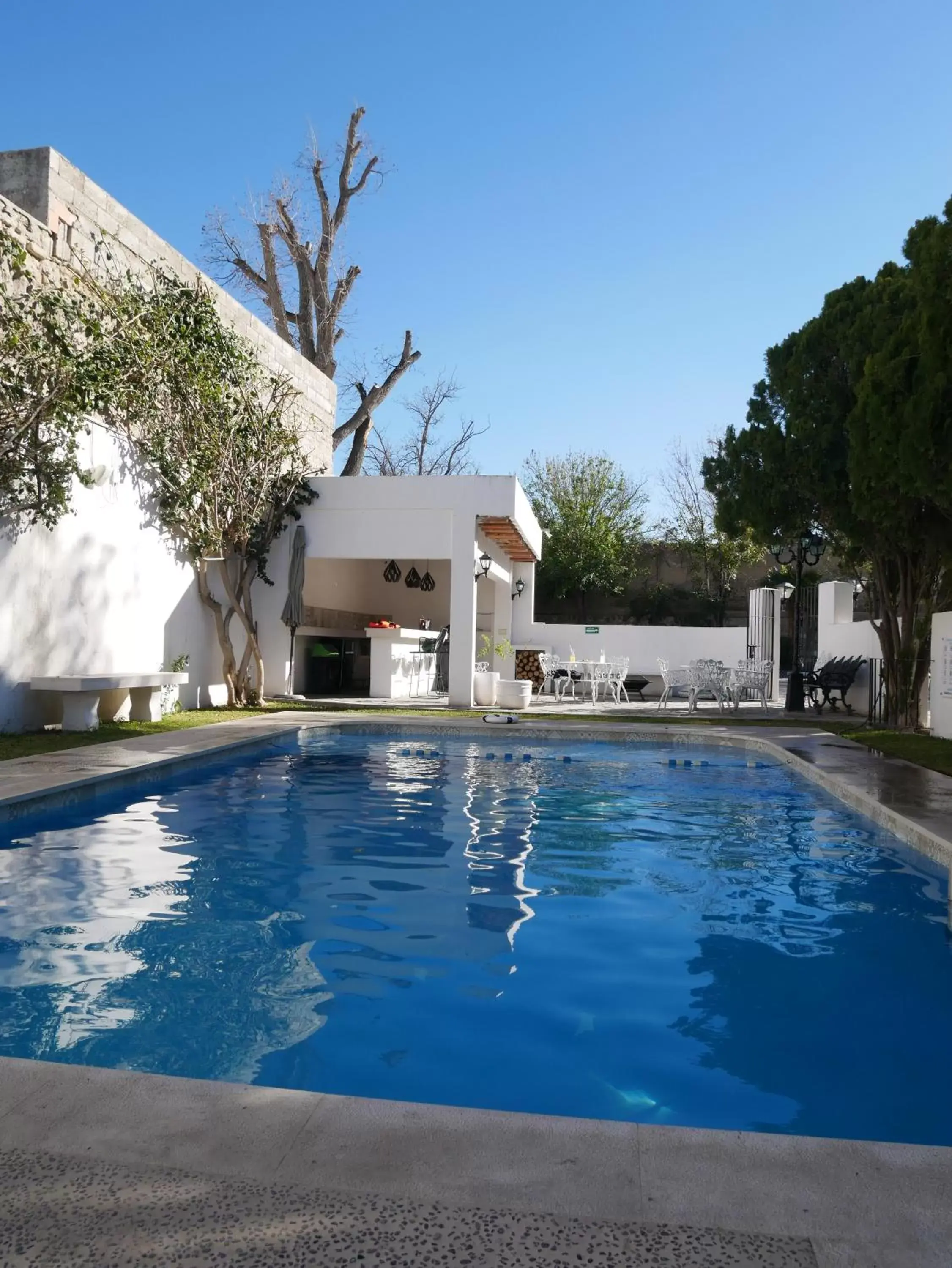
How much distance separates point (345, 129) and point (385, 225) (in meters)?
2.16

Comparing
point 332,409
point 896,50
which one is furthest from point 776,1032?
point 332,409

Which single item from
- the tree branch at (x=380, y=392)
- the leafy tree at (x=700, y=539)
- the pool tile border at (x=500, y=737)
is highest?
the tree branch at (x=380, y=392)

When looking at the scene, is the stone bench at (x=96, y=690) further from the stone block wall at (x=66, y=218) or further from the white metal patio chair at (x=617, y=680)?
the white metal patio chair at (x=617, y=680)

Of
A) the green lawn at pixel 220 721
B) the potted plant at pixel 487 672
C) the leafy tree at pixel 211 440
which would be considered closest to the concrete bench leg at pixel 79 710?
the green lawn at pixel 220 721

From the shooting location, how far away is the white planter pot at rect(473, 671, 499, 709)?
49.3 ft

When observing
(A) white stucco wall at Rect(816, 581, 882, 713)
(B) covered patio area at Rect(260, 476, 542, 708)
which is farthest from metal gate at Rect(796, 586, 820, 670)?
(B) covered patio area at Rect(260, 476, 542, 708)

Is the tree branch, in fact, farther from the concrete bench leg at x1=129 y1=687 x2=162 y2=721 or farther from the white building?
the concrete bench leg at x1=129 y1=687 x2=162 y2=721

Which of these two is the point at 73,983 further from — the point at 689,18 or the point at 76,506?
the point at 689,18

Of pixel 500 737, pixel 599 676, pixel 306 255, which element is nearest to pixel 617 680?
pixel 599 676

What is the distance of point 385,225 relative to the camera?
77.6 ft

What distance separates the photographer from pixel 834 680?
597 inches

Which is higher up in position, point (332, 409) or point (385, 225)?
point (385, 225)

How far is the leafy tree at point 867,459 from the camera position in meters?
9.48

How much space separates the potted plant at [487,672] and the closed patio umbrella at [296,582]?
2.73m
